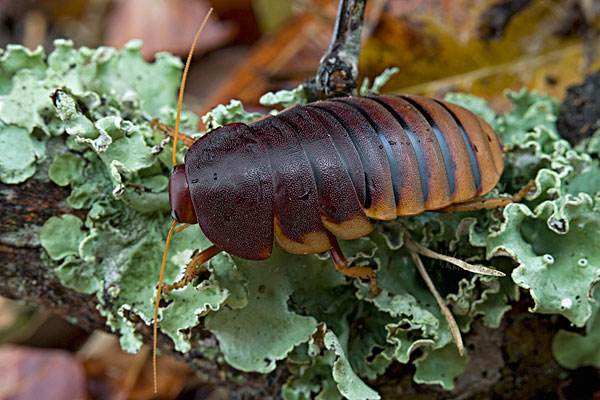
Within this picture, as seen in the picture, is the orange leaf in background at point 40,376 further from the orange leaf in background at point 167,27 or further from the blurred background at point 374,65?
the orange leaf in background at point 167,27

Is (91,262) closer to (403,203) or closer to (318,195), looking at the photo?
(318,195)

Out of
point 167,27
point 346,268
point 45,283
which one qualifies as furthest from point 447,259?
point 167,27

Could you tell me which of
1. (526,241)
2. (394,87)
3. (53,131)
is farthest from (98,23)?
(526,241)

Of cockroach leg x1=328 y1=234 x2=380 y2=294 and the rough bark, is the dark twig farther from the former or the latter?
the rough bark

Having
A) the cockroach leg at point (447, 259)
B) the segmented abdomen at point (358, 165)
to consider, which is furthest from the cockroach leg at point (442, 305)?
the segmented abdomen at point (358, 165)

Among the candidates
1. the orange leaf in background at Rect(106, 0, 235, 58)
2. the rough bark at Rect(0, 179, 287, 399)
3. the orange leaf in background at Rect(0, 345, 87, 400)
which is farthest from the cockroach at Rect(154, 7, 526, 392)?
the orange leaf in background at Rect(106, 0, 235, 58)

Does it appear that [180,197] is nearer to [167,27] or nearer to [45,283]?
[45,283]
